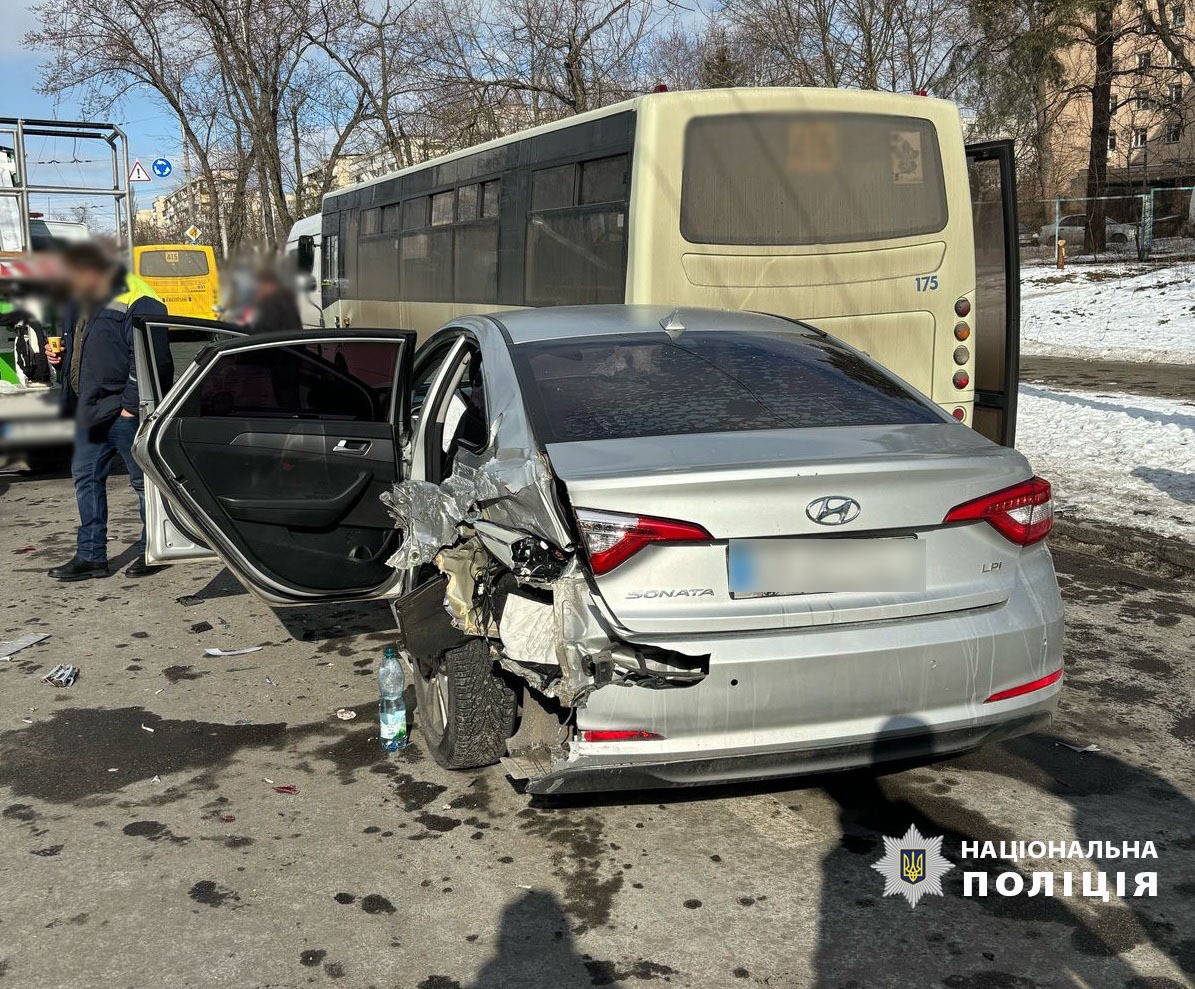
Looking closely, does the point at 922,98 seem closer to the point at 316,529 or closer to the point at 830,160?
the point at 830,160

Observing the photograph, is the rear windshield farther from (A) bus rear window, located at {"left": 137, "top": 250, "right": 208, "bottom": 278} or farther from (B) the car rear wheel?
Answer: (A) bus rear window, located at {"left": 137, "top": 250, "right": 208, "bottom": 278}

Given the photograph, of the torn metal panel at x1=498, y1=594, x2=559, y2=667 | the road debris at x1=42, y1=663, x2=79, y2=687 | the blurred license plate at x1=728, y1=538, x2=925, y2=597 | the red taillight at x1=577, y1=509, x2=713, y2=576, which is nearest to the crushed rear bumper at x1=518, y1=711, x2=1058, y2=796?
the torn metal panel at x1=498, y1=594, x2=559, y2=667

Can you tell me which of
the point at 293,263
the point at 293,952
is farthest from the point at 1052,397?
the point at 293,952

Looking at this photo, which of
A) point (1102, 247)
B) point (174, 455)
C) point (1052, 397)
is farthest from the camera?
point (1102, 247)

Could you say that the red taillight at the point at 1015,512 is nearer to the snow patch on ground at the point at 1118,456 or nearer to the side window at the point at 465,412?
the side window at the point at 465,412

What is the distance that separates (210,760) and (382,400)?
68.8 inches

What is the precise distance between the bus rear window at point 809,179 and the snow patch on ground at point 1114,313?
12.7m

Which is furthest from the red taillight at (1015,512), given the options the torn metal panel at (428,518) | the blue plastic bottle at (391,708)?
the blue plastic bottle at (391,708)

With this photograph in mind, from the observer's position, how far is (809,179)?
8.27 metres

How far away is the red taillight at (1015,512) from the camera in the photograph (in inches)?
132

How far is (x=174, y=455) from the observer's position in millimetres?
5031

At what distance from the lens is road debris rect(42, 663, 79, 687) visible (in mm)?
5196

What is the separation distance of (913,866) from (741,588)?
101cm

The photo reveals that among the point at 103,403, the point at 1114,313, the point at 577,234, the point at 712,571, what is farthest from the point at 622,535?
the point at 1114,313
